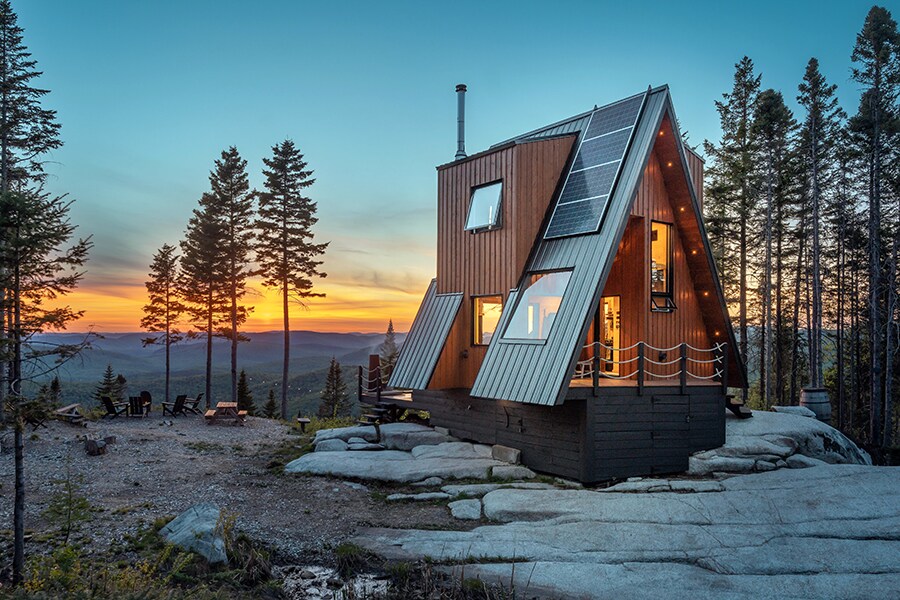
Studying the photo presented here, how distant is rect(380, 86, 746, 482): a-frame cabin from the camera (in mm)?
10656

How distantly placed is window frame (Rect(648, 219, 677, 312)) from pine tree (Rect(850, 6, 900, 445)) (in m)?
11.8

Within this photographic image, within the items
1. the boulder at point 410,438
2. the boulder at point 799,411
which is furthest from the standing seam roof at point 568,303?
the boulder at point 799,411

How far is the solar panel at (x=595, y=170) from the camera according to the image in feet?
38.0

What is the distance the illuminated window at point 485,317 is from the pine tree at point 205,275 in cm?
1679

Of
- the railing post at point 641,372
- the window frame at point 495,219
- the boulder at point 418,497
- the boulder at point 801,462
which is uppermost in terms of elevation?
the window frame at point 495,219

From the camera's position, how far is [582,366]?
509 inches

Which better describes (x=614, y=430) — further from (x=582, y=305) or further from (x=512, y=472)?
(x=582, y=305)

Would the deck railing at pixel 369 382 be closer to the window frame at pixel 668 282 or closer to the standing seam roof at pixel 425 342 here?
the standing seam roof at pixel 425 342

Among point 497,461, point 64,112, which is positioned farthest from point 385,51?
point 497,461

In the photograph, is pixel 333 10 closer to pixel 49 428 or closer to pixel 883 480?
pixel 49 428

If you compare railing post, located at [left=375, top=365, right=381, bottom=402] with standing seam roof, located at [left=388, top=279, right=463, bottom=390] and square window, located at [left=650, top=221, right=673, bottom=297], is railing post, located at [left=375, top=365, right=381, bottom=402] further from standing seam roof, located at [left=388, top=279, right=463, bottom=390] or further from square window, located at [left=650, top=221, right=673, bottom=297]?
square window, located at [left=650, top=221, right=673, bottom=297]

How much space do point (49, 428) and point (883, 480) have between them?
21.2 meters

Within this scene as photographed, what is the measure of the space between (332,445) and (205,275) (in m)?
16.5

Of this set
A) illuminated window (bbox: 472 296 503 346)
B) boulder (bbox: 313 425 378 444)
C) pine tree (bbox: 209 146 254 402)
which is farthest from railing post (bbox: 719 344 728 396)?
pine tree (bbox: 209 146 254 402)
